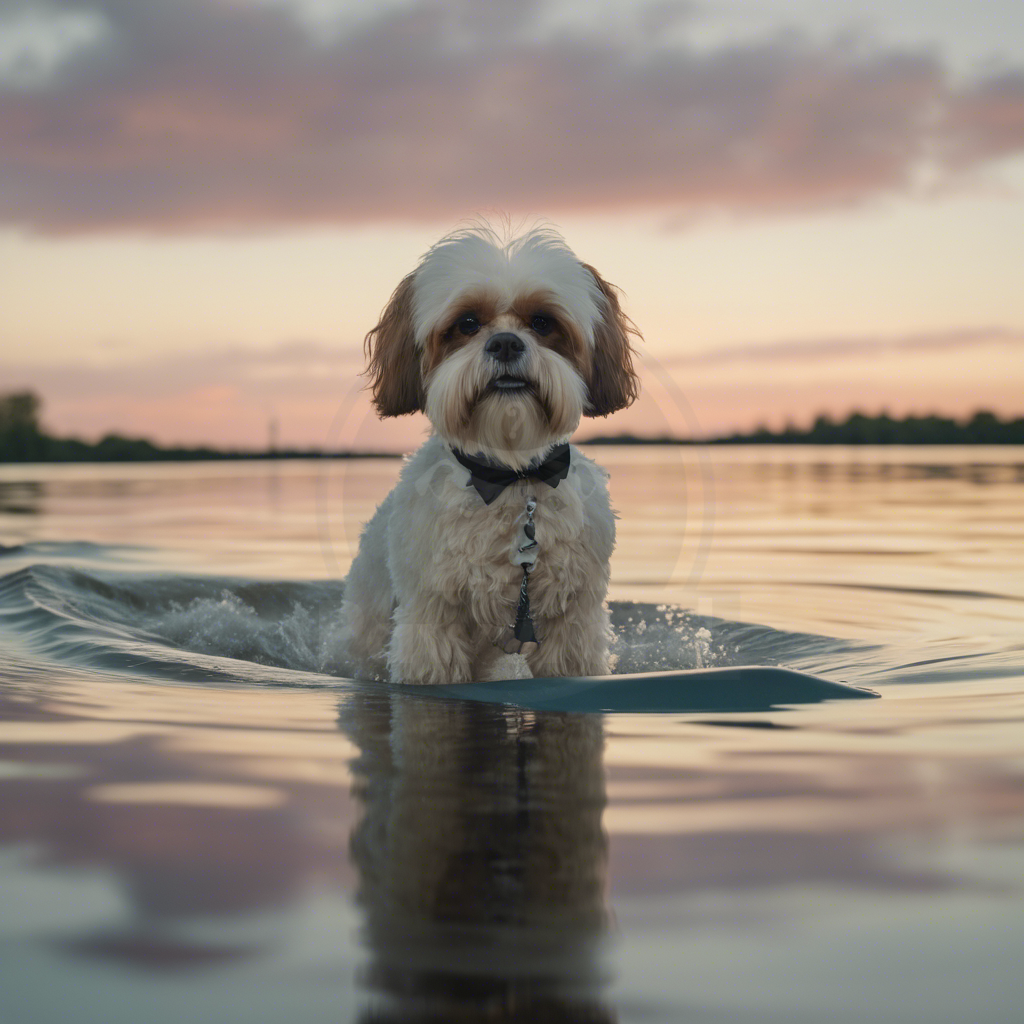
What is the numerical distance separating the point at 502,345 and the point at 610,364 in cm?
87

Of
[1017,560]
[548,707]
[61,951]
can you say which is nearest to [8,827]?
[61,951]

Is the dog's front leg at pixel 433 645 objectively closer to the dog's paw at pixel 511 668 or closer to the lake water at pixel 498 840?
the dog's paw at pixel 511 668

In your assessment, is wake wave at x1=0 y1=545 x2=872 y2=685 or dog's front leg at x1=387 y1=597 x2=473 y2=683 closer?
dog's front leg at x1=387 y1=597 x2=473 y2=683

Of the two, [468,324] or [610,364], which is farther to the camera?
[610,364]

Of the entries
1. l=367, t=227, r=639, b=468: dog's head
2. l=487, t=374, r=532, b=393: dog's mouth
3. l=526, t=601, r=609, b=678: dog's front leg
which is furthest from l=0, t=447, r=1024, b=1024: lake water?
l=487, t=374, r=532, b=393: dog's mouth

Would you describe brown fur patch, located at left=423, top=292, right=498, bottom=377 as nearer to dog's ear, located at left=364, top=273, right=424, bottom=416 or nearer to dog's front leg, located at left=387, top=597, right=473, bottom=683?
dog's ear, located at left=364, top=273, right=424, bottom=416

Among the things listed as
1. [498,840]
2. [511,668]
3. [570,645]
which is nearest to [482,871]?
[498,840]

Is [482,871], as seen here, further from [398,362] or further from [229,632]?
[229,632]

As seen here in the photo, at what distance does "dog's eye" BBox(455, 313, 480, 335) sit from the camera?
477 centimetres

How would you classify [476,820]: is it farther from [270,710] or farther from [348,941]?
[270,710]

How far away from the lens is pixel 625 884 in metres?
2.43

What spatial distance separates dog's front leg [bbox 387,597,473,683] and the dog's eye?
1203 mm

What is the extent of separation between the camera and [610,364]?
17.2ft

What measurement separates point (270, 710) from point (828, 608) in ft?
14.9
